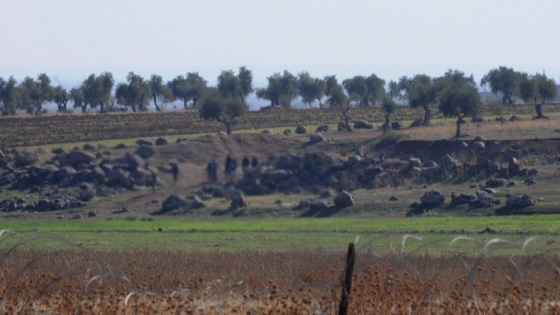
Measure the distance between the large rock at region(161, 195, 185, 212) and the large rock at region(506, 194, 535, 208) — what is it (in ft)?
59.5

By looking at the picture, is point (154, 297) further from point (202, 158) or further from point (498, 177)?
point (498, 177)

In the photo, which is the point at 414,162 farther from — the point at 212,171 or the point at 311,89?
the point at 311,89

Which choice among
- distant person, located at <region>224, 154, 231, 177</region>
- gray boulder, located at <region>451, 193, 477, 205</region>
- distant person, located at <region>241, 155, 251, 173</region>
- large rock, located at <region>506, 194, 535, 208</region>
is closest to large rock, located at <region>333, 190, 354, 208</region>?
gray boulder, located at <region>451, 193, 477, 205</region>

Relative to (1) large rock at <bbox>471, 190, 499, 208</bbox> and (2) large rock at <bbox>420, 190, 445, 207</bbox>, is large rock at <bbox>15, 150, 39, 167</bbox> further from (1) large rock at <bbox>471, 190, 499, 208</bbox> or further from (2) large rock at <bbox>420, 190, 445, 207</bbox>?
(1) large rock at <bbox>471, 190, 499, 208</bbox>

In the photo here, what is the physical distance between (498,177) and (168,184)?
108 ft

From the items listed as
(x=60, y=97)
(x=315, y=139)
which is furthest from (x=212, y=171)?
(x=60, y=97)

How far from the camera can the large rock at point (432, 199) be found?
5131 centimetres

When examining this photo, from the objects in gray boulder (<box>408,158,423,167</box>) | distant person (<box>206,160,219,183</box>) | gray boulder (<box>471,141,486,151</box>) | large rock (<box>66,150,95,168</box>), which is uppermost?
distant person (<box>206,160,219,183</box>)

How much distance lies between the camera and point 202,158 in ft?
105

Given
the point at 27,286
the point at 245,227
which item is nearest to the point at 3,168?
the point at 245,227

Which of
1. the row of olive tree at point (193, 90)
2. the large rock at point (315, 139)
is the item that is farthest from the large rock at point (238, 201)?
the row of olive tree at point (193, 90)

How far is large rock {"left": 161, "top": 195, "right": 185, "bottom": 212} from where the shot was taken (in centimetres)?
3482

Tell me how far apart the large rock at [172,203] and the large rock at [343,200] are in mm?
10187

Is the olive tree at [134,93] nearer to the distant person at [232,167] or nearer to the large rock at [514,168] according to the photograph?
the large rock at [514,168]
